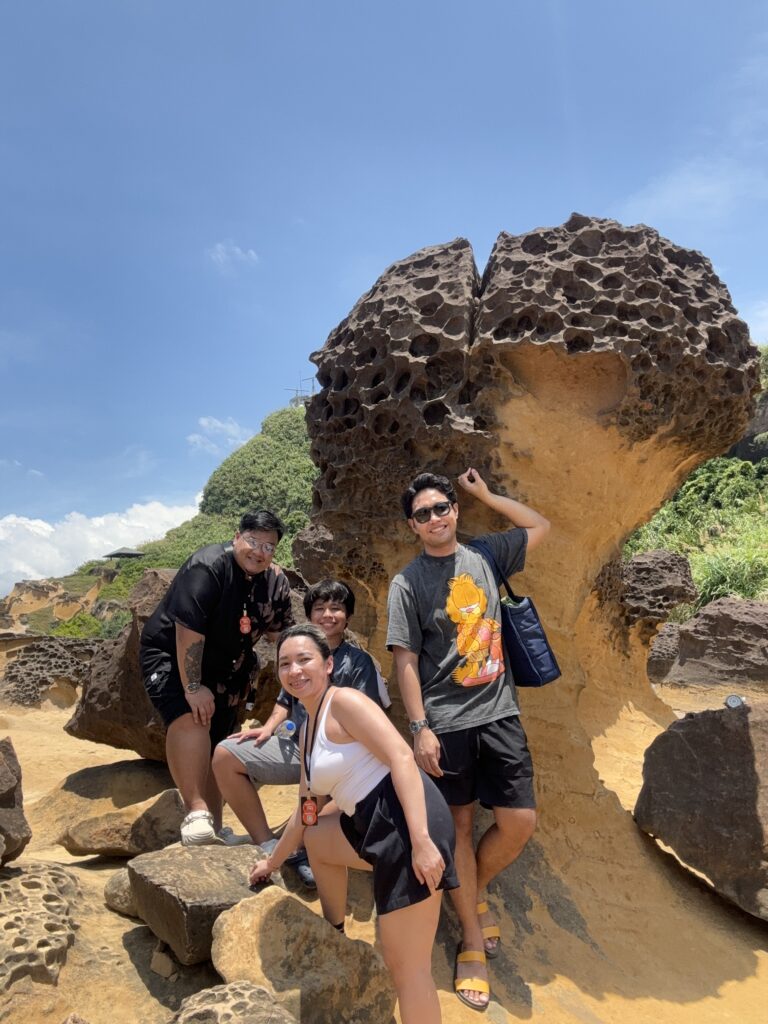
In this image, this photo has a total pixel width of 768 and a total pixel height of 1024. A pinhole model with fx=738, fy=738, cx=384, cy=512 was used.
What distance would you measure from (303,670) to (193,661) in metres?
0.99

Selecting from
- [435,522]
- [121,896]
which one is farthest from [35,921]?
[435,522]

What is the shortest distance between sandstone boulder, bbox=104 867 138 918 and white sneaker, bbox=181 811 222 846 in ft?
0.82

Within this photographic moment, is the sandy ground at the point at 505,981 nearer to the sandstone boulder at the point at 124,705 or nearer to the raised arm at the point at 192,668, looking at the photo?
the raised arm at the point at 192,668

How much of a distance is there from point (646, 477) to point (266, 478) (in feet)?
97.7

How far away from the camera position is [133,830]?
3.27 meters

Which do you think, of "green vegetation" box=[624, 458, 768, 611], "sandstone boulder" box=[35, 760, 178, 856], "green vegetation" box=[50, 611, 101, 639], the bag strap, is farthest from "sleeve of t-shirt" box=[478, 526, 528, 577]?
"green vegetation" box=[50, 611, 101, 639]

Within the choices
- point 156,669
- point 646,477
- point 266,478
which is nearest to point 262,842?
point 156,669

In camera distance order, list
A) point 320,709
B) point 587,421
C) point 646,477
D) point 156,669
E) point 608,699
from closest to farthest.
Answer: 1. point 320,709
2. point 156,669
3. point 587,421
4. point 646,477
5. point 608,699

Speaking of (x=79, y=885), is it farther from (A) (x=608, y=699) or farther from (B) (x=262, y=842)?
(A) (x=608, y=699)

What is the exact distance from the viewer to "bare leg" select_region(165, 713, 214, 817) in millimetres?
3070

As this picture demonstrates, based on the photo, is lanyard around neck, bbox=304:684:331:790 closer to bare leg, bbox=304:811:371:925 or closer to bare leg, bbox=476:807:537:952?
bare leg, bbox=304:811:371:925

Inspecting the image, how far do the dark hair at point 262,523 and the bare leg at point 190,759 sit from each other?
0.86m

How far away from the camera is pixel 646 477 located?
421 centimetres

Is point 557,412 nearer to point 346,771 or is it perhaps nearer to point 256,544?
point 256,544
